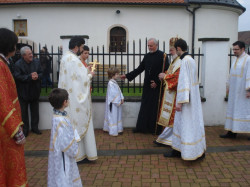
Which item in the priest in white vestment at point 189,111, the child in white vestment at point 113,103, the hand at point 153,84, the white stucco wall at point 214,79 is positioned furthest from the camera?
the white stucco wall at point 214,79

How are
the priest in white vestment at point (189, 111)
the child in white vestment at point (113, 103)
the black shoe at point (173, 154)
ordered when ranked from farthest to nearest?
the child in white vestment at point (113, 103) < the black shoe at point (173, 154) < the priest in white vestment at point (189, 111)

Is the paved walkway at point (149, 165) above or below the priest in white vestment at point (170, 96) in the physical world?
below

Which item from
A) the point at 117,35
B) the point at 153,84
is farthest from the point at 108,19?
the point at 153,84

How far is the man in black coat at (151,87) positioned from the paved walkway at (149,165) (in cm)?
53

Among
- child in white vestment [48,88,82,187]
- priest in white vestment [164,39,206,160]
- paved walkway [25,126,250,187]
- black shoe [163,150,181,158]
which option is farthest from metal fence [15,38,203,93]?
child in white vestment [48,88,82,187]

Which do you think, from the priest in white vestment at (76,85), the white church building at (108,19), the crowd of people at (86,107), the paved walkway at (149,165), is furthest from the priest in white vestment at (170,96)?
the white church building at (108,19)

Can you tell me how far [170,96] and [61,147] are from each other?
9.58ft

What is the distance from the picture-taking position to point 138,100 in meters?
7.24

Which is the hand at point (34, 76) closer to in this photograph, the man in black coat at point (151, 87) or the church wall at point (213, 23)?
the man in black coat at point (151, 87)

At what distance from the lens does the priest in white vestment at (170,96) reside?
5.31m

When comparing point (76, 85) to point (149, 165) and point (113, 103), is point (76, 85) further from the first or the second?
point (113, 103)

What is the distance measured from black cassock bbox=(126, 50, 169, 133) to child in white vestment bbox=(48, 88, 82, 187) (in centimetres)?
360

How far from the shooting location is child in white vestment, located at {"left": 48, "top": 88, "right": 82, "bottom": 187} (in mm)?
3178

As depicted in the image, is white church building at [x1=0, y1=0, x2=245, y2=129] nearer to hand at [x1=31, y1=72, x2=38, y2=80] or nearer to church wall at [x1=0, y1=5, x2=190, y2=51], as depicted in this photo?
church wall at [x1=0, y1=5, x2=190, y2=51]
